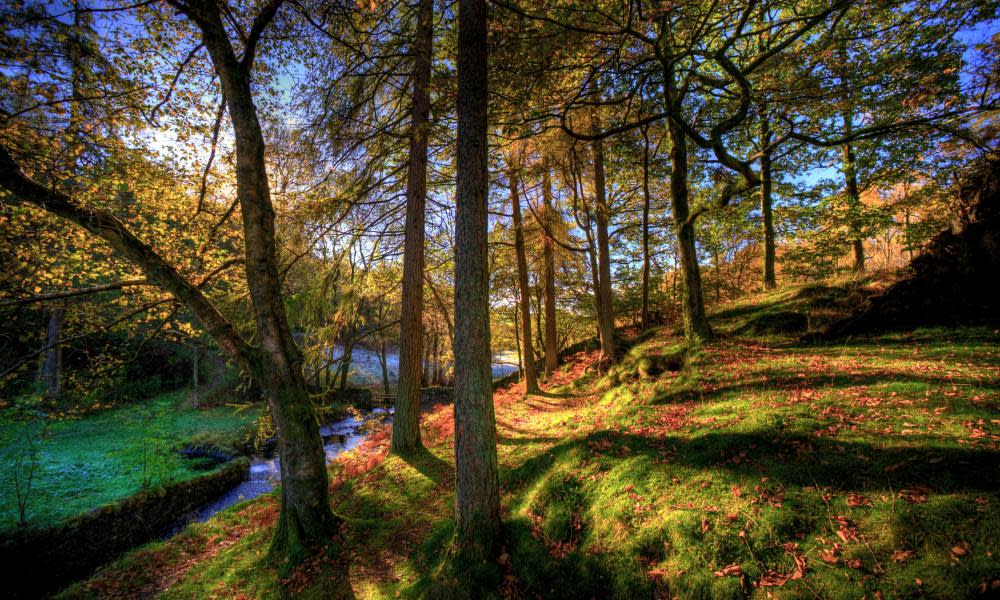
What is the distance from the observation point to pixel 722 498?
325cm

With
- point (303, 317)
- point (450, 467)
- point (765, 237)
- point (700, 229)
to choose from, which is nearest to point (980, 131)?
point (765, 237)

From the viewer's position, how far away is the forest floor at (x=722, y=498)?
2441mm

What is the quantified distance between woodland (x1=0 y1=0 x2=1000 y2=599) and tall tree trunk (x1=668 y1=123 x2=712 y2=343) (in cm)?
8

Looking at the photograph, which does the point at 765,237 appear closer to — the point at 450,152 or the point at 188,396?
the point at 450,152

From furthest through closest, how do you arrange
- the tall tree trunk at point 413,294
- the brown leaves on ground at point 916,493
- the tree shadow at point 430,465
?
the tall tree trunk at point 413,294
the tree shadow at point 430,465
the brown leaves on ground at point 916,493

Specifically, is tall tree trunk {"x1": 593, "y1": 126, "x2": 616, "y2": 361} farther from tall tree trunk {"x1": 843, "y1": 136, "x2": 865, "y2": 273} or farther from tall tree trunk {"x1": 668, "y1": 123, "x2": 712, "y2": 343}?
tall tree trunk {"x1": 843, "y1": 136, "x2": 865, "y2": 273}

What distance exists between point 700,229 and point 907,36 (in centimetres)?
932

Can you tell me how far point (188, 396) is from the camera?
19062 mm

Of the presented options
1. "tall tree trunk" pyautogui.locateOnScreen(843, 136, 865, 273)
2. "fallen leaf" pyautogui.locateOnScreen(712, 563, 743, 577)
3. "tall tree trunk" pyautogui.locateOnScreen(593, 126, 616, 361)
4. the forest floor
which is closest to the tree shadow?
the forest floor

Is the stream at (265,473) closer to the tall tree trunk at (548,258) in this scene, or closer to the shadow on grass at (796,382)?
the tall tree trunk at (548,258)

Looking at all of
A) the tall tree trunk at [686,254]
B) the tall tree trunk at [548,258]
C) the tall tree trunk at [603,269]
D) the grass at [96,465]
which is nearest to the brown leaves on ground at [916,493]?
the tall tree trunk at [686,254]

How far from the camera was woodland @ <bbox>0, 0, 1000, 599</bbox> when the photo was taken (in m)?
3.10

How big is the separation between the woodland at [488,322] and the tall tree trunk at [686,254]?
0.26 feet

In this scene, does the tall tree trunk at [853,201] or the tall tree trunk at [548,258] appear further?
the tall tree trunk at [548,258]
